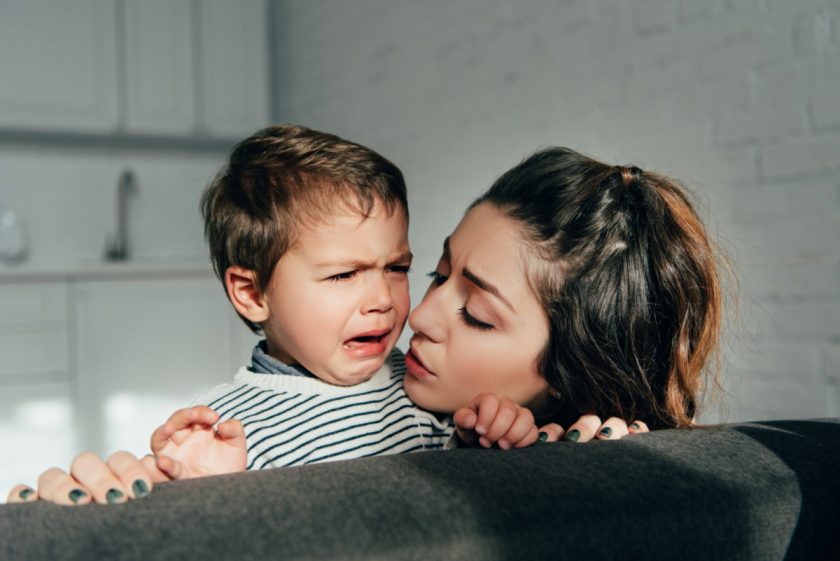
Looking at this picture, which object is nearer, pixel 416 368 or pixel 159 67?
pixel 416 368

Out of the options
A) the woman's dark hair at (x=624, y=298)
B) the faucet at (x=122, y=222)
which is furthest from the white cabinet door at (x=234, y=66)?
the woman's dark hair at (x=624, y=298)

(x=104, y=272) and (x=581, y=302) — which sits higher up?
(x=581, y=302)

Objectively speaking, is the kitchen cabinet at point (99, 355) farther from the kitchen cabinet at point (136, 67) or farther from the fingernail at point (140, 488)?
the fingernail at point (140, 488)

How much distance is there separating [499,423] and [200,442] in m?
0.33

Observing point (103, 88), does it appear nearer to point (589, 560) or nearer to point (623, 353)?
point (623, 353)

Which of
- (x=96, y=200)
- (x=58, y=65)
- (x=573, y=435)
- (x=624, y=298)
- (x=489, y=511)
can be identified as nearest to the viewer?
(x=489, y=511)

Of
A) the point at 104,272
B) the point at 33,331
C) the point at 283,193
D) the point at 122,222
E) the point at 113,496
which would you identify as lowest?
the point at 33,331

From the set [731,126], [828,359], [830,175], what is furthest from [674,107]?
[828,359]

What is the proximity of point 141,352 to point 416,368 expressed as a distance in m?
2.66

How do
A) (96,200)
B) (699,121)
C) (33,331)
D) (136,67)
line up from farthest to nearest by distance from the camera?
(96,200), (136,67), (33,331), (699,121)

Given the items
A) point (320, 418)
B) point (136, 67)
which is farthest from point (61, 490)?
point (136, 67)

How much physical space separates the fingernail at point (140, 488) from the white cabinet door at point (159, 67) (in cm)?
380

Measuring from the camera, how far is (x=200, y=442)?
35.4 inches

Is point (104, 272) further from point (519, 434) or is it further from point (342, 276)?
point (519, 434)
